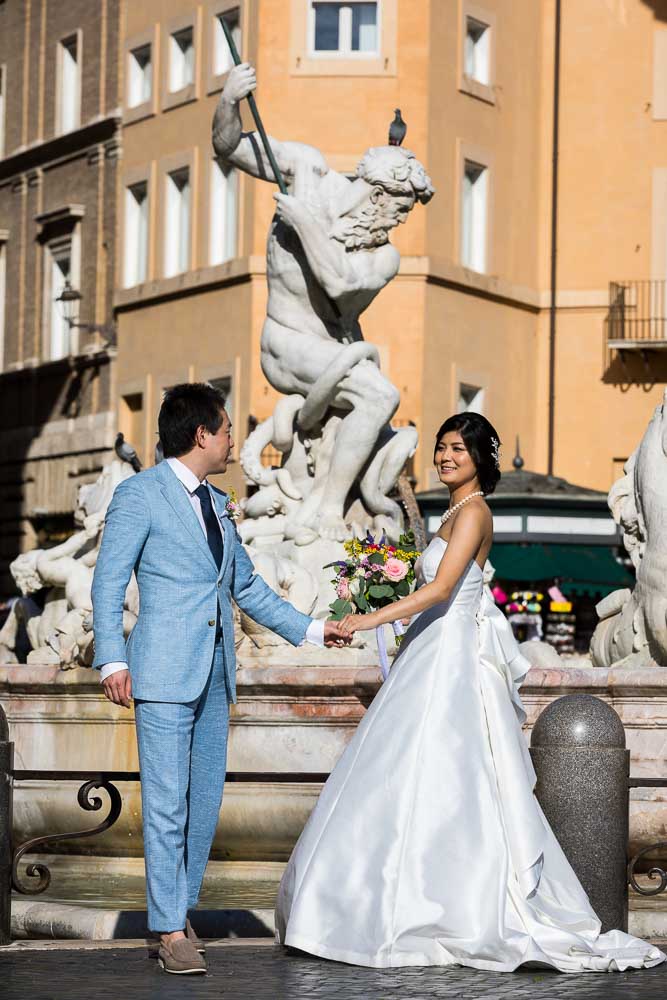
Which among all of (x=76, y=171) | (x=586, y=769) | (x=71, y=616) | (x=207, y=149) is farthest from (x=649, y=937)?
(x=76, y=171)

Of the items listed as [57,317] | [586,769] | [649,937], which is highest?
[57,317]

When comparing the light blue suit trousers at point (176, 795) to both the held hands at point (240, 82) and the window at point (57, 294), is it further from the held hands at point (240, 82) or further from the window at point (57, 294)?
the window at point (57, 294)

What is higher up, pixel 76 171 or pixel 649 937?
pixel 76 171

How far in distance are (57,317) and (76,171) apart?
8.53 feet

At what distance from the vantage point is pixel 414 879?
6758 mm

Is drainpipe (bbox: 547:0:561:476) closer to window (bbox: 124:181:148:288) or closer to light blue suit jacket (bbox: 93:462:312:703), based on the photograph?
window (bbox: 124:181:148:288)

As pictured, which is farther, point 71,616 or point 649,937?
point 71,616

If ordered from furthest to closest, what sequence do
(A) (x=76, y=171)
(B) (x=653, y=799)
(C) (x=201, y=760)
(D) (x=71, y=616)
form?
1. (A) (x=76, y=171)
2. (D) (x=71, y=616)
3. (B) (x=653, y=799)
4. (C) (x=201, y=760)

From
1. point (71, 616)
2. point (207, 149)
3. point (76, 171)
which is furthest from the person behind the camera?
point (76, 171)

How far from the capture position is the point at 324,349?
12.4m

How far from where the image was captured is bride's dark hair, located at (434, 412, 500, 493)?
7262 millimetres

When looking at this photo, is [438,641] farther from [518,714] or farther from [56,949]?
[56,949]

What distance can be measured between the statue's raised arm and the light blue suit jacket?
552cm

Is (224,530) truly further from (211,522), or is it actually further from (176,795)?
(176,795)
